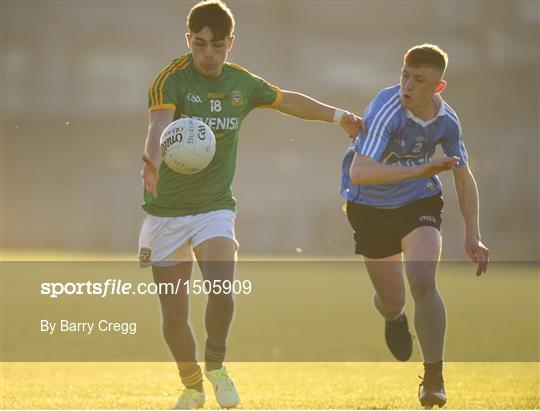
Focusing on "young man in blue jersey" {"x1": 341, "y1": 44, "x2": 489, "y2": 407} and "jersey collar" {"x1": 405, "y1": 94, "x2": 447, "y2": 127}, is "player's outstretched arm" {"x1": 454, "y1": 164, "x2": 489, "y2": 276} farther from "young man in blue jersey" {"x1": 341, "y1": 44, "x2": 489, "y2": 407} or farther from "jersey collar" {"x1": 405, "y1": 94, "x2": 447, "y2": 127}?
"jersey collar" {"x1": 405, "y1": 94, "x2": 447, "y2": 127}

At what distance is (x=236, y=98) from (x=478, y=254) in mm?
1866

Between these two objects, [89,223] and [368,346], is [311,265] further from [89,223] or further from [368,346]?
[368,346]

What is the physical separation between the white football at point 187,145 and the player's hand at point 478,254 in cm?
176

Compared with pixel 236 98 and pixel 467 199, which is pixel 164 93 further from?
pixel 467 199

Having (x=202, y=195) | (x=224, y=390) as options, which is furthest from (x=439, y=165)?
(x=224, y=390)

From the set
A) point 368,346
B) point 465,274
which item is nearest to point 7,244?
point 465,274

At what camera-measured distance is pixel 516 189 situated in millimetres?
44781

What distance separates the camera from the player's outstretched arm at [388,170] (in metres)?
7.00

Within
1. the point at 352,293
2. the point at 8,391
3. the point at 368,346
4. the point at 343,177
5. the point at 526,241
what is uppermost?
the point at 343,177

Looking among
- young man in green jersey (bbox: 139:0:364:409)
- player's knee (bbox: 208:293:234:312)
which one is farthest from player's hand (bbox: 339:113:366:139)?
player's knee (bbox: 208:293:234:312)

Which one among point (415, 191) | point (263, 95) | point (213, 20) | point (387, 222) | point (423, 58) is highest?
point (213, 20)

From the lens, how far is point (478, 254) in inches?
300

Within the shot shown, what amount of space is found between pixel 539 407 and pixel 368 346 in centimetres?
512

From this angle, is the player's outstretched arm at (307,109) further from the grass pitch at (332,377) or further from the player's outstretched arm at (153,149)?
the grass pitch at (332,377)
